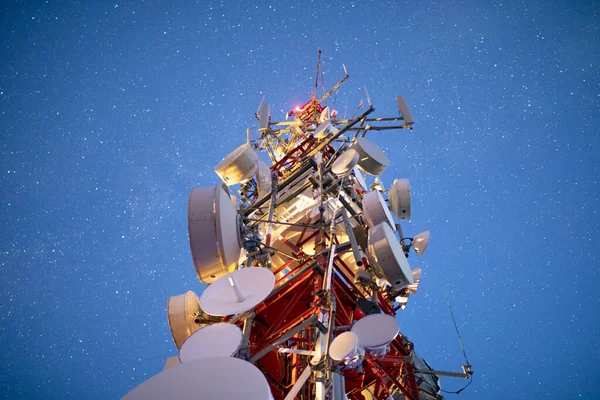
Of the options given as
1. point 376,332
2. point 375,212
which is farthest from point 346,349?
point 375,212

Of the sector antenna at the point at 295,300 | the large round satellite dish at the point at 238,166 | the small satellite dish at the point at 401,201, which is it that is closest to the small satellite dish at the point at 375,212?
the sector antenna at the point at 295,300

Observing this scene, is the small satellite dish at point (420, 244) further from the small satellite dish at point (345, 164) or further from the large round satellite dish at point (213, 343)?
the large round satellite dish at point (213, 343)

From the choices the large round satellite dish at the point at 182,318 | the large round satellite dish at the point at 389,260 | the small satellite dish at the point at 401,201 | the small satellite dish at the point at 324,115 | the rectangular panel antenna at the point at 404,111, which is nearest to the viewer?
the large round satellite dish at the point at 389,260

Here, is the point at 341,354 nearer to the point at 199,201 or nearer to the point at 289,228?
the point at 199,201

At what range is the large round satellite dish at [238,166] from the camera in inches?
294

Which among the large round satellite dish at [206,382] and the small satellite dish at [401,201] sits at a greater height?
the large round satellite dish at [206,382]

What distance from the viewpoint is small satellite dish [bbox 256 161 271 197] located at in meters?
8.16

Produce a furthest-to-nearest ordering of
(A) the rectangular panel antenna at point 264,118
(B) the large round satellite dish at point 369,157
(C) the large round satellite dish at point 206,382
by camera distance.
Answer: (A) the rectangular panel antenna at point 264,118 < (B) the large round satellite dish at point 369,157 < (C) the large round satellite dish at point 206,382

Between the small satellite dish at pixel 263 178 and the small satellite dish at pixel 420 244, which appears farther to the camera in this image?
the small satellite dish at pixel 263 178

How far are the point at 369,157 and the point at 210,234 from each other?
4449mm

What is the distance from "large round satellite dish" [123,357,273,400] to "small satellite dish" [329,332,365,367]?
120 cm

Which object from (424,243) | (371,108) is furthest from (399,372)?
(371,108)

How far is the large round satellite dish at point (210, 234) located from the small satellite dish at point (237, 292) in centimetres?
38

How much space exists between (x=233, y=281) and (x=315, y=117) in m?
10.5
